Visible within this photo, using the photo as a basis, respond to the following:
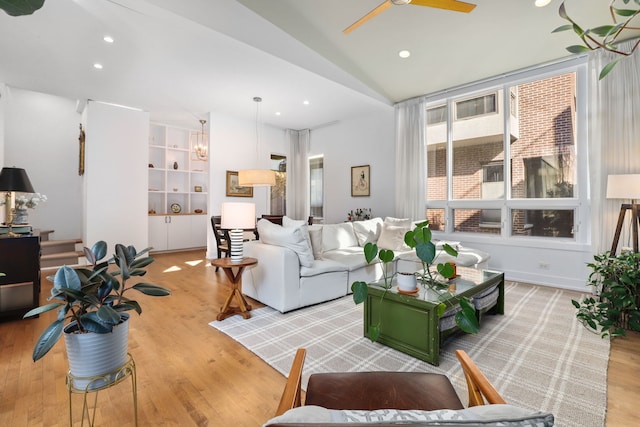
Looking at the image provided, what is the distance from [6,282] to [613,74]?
7022mm

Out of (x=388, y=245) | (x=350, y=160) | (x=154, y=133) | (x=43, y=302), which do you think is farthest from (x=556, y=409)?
(x=154, y=133)

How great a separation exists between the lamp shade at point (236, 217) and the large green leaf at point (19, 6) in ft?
6.92

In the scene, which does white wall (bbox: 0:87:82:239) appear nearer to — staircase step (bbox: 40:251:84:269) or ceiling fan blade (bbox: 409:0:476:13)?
staircase step (bbox: 40:251:84:269)

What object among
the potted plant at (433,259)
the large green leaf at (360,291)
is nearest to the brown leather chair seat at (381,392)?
the potted plant at (433,259)

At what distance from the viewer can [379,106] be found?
5652mm

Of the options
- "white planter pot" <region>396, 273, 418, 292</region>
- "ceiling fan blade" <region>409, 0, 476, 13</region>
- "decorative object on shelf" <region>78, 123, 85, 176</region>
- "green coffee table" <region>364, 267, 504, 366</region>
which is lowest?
"green coffee table" <region>364, 267, 504, 366</region>

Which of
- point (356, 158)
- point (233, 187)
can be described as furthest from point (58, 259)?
point (356, 158)

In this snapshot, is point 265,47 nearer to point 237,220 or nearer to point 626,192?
point 237,220

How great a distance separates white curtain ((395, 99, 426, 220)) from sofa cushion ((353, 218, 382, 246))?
0.93 metres

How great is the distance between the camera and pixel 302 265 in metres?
3.11

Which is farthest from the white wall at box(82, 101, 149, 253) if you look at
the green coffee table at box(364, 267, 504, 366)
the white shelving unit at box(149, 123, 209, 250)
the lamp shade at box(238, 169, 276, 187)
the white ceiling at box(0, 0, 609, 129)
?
the green coffee table at box(364, 267, 504, 366)

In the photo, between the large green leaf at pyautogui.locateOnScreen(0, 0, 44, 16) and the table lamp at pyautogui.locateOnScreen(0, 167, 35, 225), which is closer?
the large green leaf at pyautogui.locateOnScreen(0, 0, 44, 16)

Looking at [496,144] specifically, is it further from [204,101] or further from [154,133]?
[154,133]

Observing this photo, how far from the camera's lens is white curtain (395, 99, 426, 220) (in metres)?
5.30
